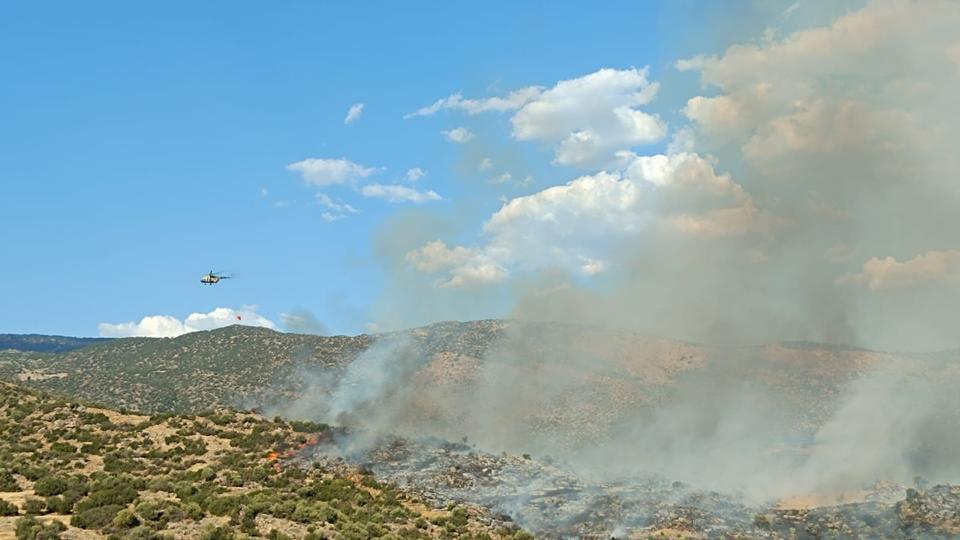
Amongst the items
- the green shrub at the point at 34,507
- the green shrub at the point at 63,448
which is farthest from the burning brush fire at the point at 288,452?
the green shrub at the point at 34,507

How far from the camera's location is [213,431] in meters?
61.2

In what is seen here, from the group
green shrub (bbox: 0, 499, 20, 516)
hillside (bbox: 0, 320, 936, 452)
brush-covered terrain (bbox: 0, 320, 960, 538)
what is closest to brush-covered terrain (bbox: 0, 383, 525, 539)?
green shrub (bbox: 0, 499, 20, 516)

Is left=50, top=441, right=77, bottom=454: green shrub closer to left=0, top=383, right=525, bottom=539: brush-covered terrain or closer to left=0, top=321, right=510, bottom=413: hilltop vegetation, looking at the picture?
left=0, top=383, right=525, bottom=539: brush-covered terrain

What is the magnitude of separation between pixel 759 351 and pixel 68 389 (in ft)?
343

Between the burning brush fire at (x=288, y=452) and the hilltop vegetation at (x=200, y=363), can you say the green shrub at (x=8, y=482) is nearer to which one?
the burning brush fire at (x=288, y=452)

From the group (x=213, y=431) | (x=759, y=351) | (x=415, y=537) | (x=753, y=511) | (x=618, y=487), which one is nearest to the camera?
(x=415, y=537)

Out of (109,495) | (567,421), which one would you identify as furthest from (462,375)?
(109,495)

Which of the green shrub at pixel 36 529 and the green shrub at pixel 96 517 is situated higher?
the green shrub at pixel 96 517

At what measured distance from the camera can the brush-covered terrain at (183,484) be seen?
119 ft

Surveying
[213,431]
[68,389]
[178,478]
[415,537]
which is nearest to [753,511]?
[415,537]

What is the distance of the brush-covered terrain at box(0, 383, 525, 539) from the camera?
1427 inches

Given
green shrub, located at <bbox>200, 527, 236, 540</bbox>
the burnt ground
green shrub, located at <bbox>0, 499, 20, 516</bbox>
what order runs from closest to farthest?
green shrub, located at <bbox>200, 527, 236, 540</bbox> < green shrub, located at <bbox>0, 499, 20, 516</bbox> < the burnt ground

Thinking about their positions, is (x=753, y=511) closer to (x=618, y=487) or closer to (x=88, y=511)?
(x=618, y=487)

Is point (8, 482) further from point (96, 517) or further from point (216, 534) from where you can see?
point (216, 534)
